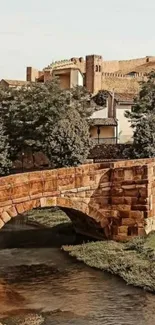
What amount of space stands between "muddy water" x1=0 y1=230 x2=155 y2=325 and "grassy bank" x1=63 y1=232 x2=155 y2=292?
0.92 ft

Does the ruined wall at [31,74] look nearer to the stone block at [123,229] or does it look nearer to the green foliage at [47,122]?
the green foliage at [47,122]

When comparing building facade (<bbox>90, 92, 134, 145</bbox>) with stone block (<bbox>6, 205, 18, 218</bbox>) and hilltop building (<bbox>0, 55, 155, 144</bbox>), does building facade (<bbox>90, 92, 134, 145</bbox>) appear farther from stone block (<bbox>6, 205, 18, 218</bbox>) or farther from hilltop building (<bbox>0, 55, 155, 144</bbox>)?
stone block (<bbox>6, 205, 18, 218</bbox>)

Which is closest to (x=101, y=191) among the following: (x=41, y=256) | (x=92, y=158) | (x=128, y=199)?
(x=128, y=199)

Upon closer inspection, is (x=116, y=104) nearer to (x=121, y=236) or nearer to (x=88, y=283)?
(x=121, y=236)

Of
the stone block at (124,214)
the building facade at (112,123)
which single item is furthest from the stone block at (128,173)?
the building facade at (112,123)

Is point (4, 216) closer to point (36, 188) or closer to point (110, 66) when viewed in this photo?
point (36, 188)

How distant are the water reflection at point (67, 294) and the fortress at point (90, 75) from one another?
35.7 m

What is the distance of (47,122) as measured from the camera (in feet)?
101

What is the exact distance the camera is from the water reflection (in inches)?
548

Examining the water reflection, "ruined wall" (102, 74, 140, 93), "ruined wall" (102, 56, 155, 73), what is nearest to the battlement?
"ruined wall" (102, 74, 140, 93)

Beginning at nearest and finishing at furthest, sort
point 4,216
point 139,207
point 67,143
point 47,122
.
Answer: point 4,216
point 139,207
point 67,143
point 47,122

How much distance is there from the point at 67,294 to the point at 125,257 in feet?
10.4

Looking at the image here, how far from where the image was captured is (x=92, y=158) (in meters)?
37.2

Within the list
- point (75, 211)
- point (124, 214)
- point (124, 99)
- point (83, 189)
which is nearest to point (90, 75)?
point (124, 99)
